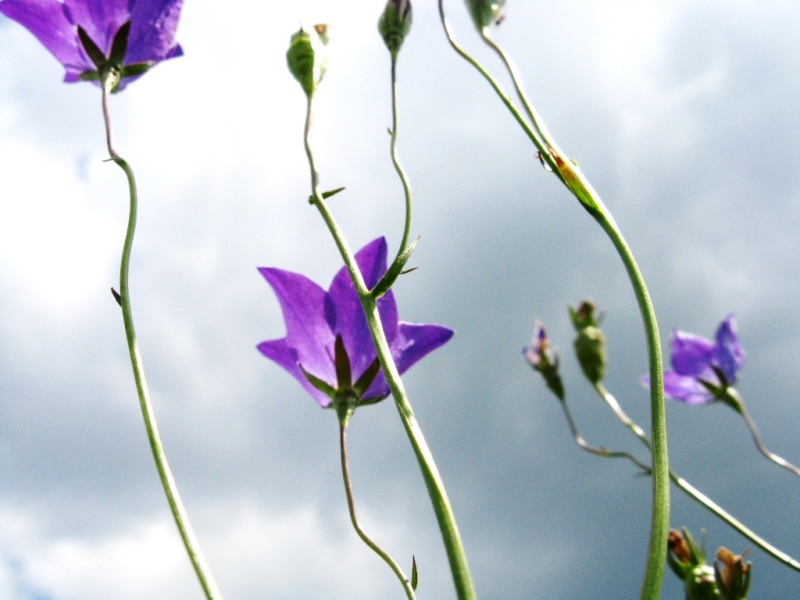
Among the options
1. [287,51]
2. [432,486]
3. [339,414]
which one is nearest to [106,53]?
[287,51]

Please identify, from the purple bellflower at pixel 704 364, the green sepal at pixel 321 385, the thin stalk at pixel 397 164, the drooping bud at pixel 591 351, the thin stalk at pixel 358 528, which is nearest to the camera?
the thin stalk at pixel 358 528

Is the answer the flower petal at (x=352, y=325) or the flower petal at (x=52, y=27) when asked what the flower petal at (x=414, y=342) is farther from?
the flower petal at (x=52, y=27)

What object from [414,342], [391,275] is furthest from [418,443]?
[414,342]

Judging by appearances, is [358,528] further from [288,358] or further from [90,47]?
[90,47]

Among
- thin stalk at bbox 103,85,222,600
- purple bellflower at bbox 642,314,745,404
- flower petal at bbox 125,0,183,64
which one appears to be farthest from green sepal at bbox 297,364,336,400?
purple bellflower at bbox 642,314,745,404

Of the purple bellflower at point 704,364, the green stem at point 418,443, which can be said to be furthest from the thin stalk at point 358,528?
the purple bellflower at point 704,364

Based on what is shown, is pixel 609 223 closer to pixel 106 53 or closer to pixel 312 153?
pixel 312 153
